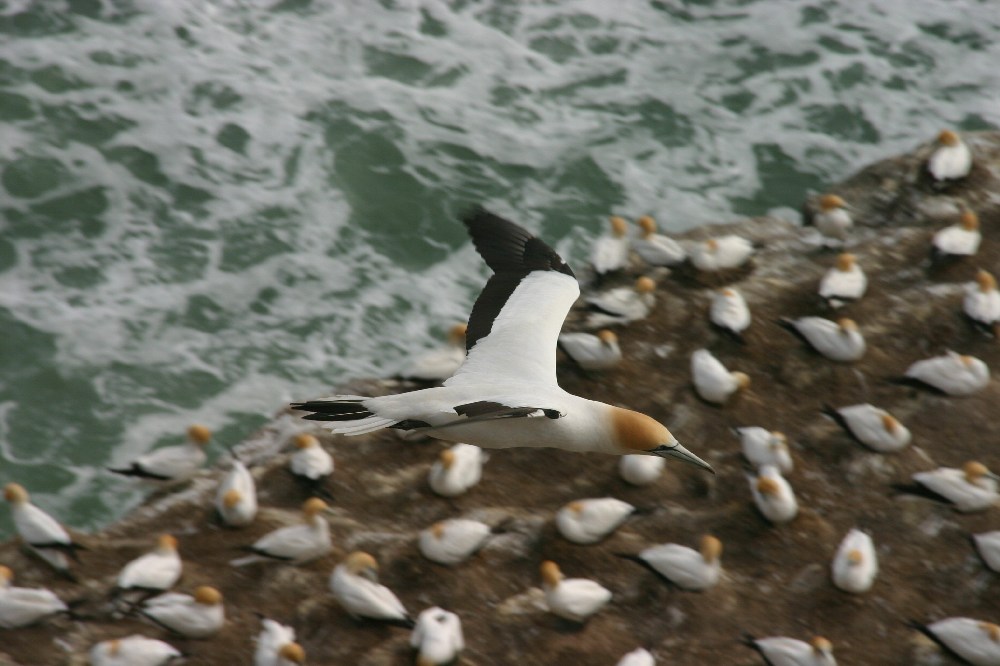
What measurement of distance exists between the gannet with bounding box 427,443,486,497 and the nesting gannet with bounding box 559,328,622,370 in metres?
1.17

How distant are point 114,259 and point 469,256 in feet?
9.75

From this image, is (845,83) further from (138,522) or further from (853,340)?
(138,522)

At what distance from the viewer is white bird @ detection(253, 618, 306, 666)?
5.62m

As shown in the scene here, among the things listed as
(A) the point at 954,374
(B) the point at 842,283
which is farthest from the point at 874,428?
(B) the point at 842,283

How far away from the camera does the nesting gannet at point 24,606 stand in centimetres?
586

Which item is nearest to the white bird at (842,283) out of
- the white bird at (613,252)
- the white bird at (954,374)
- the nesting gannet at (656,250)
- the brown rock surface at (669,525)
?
the brown rock surface at (669,525)

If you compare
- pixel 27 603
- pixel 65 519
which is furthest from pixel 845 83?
pixel 27 603

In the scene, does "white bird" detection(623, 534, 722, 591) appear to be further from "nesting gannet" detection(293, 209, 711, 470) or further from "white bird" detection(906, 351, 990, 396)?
"white bird" detection(906, 351, 990, 396)

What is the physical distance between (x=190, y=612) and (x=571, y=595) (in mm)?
1774

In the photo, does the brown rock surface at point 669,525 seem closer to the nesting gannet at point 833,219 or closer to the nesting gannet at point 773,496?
the nesting gannet at point 773,496

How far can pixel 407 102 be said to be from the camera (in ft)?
41.6

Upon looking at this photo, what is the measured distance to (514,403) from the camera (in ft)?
17.8

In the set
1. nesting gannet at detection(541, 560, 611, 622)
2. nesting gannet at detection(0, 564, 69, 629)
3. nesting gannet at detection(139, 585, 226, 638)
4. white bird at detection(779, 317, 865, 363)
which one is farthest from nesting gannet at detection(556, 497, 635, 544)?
nesting gannet at detection(0, 564, 69, 629)

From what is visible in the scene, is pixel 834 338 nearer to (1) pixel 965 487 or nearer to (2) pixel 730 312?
(2) pixel 730 312
